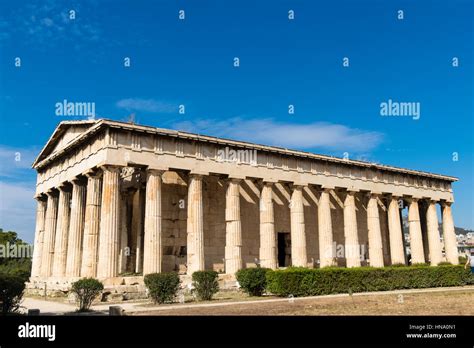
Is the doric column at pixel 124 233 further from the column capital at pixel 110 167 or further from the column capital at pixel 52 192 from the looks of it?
the column capital at pixel 110 167

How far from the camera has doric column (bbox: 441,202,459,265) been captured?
44.7m

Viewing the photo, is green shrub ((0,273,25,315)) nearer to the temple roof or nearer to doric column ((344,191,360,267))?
the temple roof

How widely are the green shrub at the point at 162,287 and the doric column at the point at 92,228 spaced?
634 cm

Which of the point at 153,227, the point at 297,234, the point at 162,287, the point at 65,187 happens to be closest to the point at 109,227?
the point at 153,227

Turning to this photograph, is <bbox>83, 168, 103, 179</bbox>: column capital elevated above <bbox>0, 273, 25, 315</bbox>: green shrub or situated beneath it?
elevated above

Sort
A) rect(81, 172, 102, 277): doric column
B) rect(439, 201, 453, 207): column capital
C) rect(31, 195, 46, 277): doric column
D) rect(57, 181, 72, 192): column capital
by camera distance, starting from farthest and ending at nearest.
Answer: rect(439, 201, 453, 207): column capital → rect(31, 195, 46, 277): doric column → rect(57, 181, 72, 192): column capital → rect(81, 172, 102, 277): doric column

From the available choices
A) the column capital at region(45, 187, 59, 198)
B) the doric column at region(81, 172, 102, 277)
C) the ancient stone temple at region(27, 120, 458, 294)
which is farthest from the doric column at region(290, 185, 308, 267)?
the column capital at region(45, 187, 59, 198)

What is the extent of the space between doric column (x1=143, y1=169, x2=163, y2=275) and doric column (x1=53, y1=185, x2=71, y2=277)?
28.5 ft

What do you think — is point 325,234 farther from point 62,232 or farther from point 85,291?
point 85,291

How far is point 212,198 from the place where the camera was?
33.8m

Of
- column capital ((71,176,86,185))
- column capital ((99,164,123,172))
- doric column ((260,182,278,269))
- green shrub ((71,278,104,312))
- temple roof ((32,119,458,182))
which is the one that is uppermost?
temple roof ((32,119,458,182))

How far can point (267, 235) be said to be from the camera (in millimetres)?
31719

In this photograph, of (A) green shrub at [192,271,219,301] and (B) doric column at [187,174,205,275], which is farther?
(B) doric column at [187,174,205,275]

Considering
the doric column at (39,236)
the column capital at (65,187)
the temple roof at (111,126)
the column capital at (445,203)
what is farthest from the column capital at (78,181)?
the column capital at (445,203)
